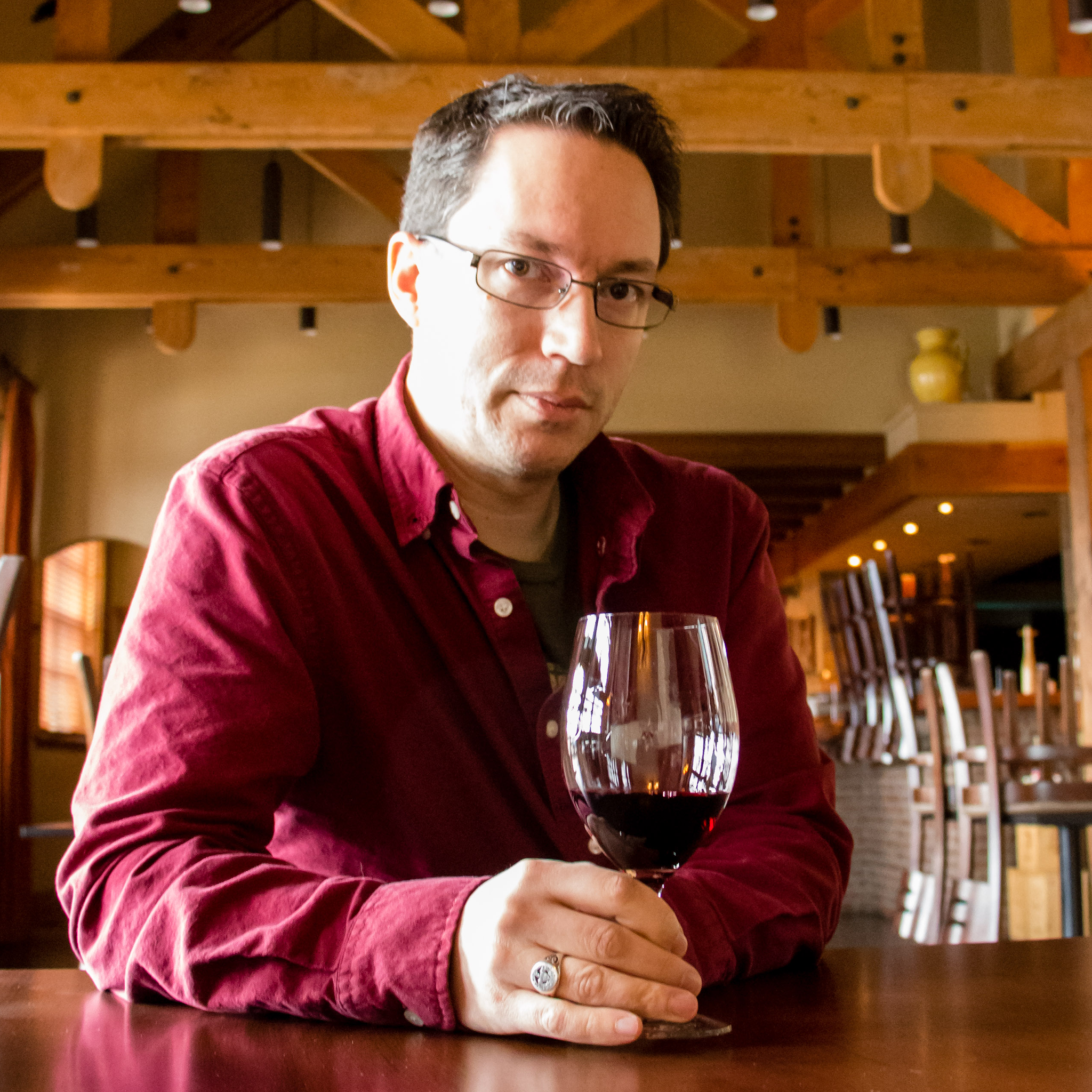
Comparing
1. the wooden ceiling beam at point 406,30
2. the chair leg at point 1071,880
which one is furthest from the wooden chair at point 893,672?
the wooden ceiling beam at point 406,30

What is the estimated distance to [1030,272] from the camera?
23.0 feet

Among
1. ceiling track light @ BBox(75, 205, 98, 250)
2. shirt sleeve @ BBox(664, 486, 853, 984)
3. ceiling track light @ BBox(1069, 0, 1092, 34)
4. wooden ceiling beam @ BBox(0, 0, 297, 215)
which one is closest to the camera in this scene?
shirt sleeve @ BBox(664, 486, 853, 984)

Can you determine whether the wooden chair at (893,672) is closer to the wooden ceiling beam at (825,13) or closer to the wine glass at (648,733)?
the wooden ceiling beam at (825,13)

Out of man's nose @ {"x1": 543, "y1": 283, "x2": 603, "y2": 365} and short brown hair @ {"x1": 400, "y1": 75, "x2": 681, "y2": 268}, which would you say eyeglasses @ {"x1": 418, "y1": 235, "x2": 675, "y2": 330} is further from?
short brown hair @ {"x1": 400, "y1": 75, "x2": 681, "y2": 268}

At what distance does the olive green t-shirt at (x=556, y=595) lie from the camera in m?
1.19

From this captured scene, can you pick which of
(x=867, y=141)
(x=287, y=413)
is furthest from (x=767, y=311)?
(x=867, y=141)

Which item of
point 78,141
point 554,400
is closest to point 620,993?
point 554,400

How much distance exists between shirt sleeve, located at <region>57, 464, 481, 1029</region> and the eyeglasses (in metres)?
0.27

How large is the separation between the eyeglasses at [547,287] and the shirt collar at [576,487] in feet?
0.56

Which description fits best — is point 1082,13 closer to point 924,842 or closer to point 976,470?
point 924,842

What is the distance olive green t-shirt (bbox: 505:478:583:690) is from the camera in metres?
1.19

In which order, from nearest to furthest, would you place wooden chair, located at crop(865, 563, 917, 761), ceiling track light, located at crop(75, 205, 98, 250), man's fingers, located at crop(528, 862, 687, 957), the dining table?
the dining table → man's fingers, located at crop(528, 862, 687, 957) → wooden chair, located at crop(865, 563, 917, 761) → ceiling track light, located at crop(75, 205, 98, 250)

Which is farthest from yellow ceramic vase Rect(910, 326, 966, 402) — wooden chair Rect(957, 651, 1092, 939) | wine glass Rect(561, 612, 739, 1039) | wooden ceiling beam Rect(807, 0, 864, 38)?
wine glass Rect(561, 612, 739, 1039)

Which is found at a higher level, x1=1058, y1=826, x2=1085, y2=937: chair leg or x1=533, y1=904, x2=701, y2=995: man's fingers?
x1=533, y1=904, x2=701, y2=995: man's fingers
